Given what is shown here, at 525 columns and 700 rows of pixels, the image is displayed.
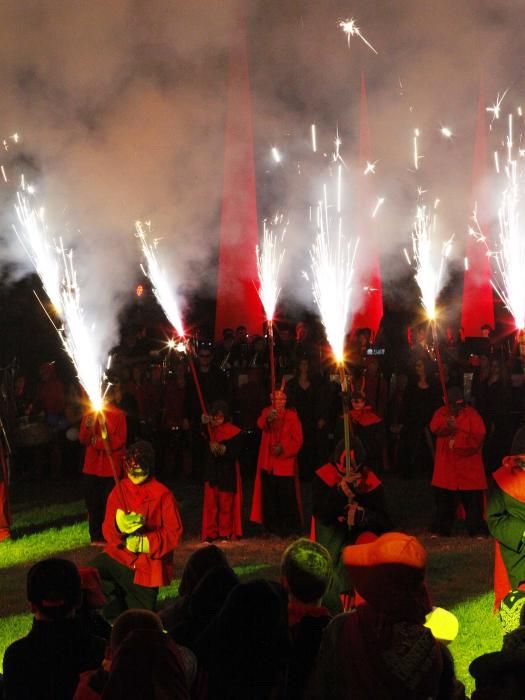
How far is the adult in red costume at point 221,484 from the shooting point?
33.0ft

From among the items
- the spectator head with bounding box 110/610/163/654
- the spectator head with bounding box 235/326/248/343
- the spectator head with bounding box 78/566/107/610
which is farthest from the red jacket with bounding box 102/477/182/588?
the spectator head with bounding box 235/326/248/343

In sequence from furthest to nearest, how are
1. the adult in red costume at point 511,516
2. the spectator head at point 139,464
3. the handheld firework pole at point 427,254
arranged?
the handheld firework pole at point 427,254
the spectator head at point 139,464
the adult in red costume at point 511,516

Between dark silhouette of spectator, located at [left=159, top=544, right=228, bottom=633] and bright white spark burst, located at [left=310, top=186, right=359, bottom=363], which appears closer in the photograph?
dark silhouette of spectator, located at [left=159, top=544, right=228, bottom=633]

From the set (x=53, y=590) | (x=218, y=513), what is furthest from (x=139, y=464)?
(x=53, y=590)

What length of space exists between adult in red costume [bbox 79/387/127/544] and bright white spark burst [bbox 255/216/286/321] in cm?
285

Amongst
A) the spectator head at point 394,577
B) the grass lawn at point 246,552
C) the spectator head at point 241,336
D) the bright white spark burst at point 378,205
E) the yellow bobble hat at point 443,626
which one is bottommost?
the grass lawn at point 246,552

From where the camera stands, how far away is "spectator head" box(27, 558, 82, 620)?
12.2ft

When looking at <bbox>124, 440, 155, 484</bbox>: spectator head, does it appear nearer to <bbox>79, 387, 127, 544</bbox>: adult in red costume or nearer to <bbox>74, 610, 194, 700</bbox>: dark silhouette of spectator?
<bbox>79, 387, 127, 544</bbox>: adult in red costume

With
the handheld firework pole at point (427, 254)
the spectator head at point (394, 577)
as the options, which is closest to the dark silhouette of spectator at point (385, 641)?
the spectator head at point (394, 577)

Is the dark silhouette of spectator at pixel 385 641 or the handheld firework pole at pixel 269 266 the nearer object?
the dark silhouette of spectator at pixel 385 641

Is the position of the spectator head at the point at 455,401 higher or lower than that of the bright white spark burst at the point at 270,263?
lower

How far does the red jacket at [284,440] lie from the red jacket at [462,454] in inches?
57.3

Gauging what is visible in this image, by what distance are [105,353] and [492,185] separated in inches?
384

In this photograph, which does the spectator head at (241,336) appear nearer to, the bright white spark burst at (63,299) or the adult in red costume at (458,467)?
the bright white spark burst at (63,299)
